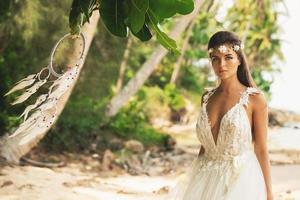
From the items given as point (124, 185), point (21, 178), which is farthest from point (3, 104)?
point (124, 185)

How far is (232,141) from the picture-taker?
1742 millimetres

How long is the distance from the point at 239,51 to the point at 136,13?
40.5 inches

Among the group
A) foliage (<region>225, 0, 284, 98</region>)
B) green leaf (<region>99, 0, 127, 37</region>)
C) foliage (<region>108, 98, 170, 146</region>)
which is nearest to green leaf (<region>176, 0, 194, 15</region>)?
green leaf (<region>99, 0, 127, 37</region>)

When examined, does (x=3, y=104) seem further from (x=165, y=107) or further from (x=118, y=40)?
(x=165, y=107)

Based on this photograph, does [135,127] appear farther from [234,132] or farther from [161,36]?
[161,36]

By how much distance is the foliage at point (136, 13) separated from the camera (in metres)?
0.81

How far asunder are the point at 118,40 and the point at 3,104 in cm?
216

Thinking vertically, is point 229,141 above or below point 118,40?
below

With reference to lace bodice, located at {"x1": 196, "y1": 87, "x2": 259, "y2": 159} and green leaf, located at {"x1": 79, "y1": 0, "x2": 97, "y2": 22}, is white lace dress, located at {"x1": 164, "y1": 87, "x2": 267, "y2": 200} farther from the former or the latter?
green leaf, located at {"x1": 79, "y1": 0, "x2": 97, "y2": 22}

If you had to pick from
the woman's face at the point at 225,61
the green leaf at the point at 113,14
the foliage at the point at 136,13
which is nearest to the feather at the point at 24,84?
the foliage at the point at 136,13

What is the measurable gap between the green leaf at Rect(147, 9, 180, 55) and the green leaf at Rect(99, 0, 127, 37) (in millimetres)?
50

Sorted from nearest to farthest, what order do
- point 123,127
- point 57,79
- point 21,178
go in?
point 57,79, point 21,178, point 123,127

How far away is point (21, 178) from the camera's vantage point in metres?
4.91

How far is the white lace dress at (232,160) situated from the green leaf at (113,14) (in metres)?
0.95
